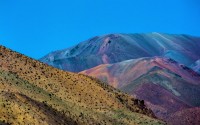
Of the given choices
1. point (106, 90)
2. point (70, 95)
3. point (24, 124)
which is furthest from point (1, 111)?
point (106, 90)

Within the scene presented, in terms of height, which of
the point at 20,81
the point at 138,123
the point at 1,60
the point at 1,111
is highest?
the point at 1,60

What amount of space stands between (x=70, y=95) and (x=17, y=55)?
14.0 meters

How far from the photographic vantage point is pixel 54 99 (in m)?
64.2

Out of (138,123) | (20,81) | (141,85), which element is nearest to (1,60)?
(20,81)

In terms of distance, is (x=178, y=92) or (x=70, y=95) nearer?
(x=70, y=95)

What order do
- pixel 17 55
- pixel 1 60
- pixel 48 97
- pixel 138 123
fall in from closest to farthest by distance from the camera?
pixel 48 97, pixel 138 123, pixel 1 60, pixel 17 55

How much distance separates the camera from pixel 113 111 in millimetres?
72125

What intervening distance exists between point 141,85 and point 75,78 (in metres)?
108

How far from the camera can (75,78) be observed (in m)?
82.7

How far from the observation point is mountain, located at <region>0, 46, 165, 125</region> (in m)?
46.3

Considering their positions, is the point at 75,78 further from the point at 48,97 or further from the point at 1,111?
the point at 1,111

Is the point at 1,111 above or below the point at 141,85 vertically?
below

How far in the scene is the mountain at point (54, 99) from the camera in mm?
46312

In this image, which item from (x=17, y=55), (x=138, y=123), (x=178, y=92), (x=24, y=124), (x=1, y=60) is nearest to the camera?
(x=24, y=124)
